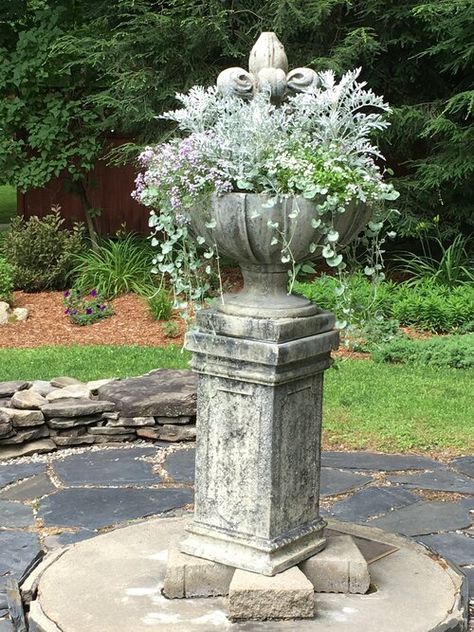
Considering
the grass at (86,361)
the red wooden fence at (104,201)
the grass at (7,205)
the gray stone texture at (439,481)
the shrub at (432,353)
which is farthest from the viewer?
the grass at (7,205)

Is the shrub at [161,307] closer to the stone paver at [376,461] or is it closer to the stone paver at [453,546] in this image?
the stone paver at [376,461]

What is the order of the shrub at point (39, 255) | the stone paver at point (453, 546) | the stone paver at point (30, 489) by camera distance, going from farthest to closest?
the shrub at point (39, 255) → the stone paver at point (30, 489) → the stone paver at point (453, 546)

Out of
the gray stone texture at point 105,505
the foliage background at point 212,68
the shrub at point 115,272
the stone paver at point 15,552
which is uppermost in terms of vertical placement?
the foliage background at point 212,68

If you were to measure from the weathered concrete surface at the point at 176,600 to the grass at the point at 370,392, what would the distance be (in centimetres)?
206

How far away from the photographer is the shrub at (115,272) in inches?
456

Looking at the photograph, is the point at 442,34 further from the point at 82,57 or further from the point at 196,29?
the point at 82,57

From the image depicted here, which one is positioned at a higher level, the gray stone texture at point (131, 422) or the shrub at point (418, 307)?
the shrub at point (418, 307)

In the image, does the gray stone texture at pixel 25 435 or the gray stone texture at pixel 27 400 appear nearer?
the gray stone texture at pixel 25 435

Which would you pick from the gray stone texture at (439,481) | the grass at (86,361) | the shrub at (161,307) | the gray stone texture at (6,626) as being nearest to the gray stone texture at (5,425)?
the grass at (86,361)

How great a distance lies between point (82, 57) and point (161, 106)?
5.74 ft

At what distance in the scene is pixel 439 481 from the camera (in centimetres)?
550

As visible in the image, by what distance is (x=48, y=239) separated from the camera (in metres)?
11.9

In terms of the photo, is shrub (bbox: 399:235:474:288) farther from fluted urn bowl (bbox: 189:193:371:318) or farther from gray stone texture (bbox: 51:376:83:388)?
fluted urn bowl (bbox: 189:193:371:318)

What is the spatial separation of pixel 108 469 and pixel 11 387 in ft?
4.03
